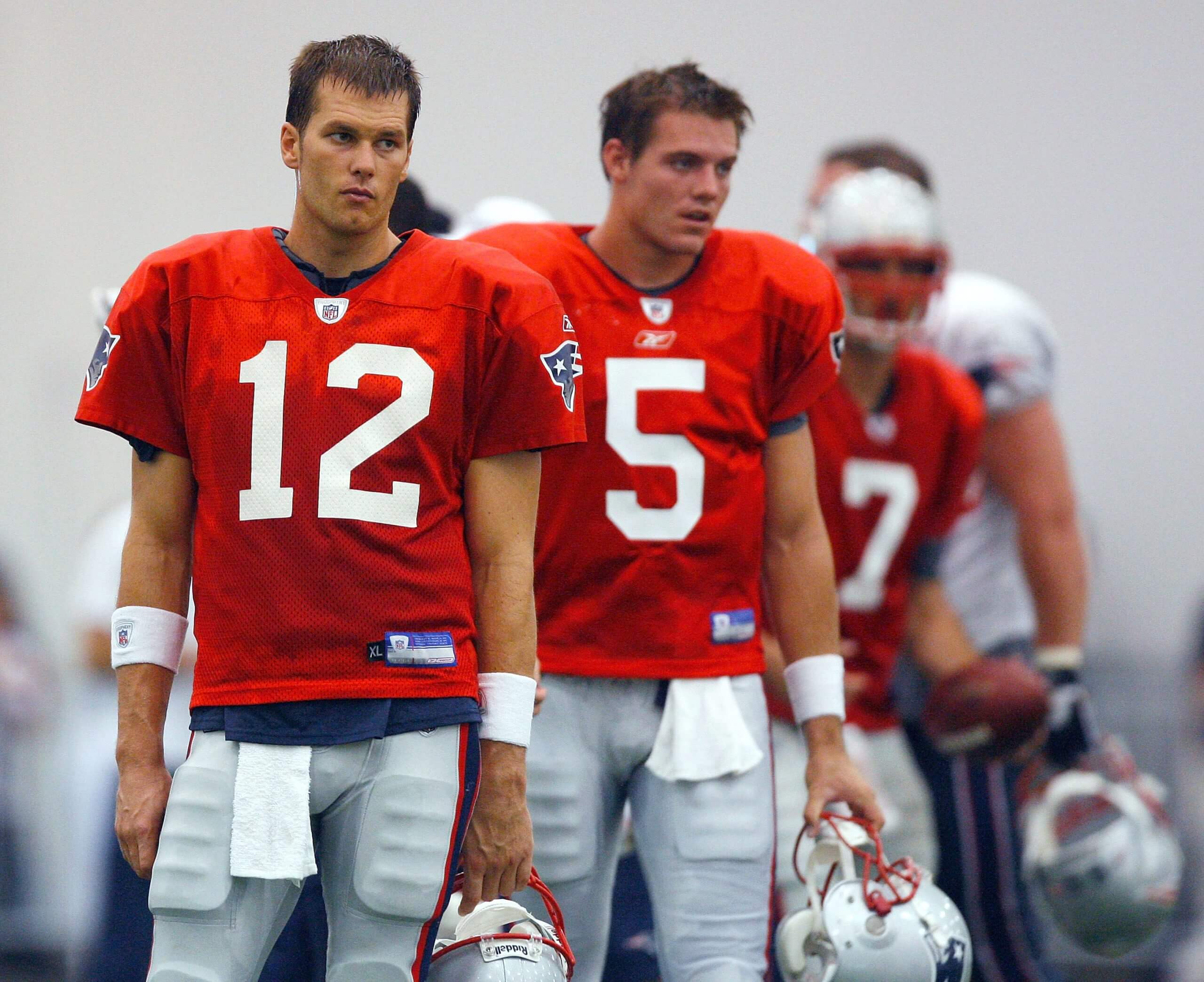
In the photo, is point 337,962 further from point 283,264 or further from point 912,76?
point 912,76

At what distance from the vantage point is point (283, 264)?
2387 mm

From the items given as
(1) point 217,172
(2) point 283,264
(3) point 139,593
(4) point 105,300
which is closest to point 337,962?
(3) point 139,593

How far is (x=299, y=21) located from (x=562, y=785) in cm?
375

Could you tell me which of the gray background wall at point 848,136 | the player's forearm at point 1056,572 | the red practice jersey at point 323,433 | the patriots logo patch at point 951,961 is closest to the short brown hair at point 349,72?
the red practice jersey at point 323,433

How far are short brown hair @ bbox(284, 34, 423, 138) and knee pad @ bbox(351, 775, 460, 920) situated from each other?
80 centimetres

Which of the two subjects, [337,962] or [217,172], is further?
[217,172]

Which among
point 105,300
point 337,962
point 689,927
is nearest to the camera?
point 337,962

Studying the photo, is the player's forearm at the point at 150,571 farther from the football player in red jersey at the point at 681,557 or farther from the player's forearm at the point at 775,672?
the player's forearm at the point at 775,672

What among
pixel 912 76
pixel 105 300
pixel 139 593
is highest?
pixel 912 76

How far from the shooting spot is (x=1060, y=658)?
14.4 ft

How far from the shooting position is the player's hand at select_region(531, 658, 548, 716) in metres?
2.48

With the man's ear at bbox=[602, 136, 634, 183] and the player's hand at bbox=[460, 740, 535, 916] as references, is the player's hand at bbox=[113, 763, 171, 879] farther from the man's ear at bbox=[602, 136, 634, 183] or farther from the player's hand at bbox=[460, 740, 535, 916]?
the man's ear at bbox=[602, 136, 634, 183]

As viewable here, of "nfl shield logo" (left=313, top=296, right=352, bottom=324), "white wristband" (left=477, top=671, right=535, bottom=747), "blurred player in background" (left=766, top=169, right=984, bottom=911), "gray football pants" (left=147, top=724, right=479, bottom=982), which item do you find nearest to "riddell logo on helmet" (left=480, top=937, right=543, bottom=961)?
"gray football pants" (left=147, top=724, right=479, bottom=982)

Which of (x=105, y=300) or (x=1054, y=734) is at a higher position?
(x=105, y=300)
